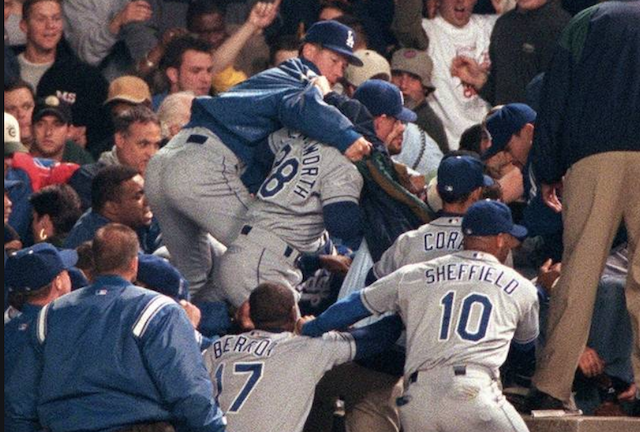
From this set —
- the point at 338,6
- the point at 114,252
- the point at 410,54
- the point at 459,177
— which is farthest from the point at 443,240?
the point at 338,6

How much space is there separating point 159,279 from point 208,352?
472 millimetres

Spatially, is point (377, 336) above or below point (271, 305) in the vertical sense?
below

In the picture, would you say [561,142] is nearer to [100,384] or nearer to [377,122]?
[377,122]

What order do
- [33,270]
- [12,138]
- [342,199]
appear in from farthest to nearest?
1. [12,138]
2. [342,199]
3. [33,270]

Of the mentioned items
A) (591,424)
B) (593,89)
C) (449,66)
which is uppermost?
(593,89)

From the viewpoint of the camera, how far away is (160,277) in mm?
11195

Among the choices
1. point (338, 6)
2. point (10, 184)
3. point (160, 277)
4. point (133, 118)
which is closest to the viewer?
point (160, 277)

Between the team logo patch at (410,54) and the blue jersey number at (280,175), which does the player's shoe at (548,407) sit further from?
the team logo patch at (410,54)

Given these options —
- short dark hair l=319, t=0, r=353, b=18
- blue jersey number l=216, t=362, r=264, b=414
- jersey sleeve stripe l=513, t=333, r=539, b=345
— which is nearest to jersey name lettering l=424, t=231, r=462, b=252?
jersey sleeve stripe l=513, t=333, r=539, b=345

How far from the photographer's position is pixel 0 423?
32.2ft

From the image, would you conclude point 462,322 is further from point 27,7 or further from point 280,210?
point 27,7

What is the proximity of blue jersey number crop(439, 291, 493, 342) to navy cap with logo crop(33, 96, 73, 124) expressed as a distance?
4.88 m

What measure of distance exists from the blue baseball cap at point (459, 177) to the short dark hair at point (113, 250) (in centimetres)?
205

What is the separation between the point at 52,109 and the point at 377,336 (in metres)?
4.40
